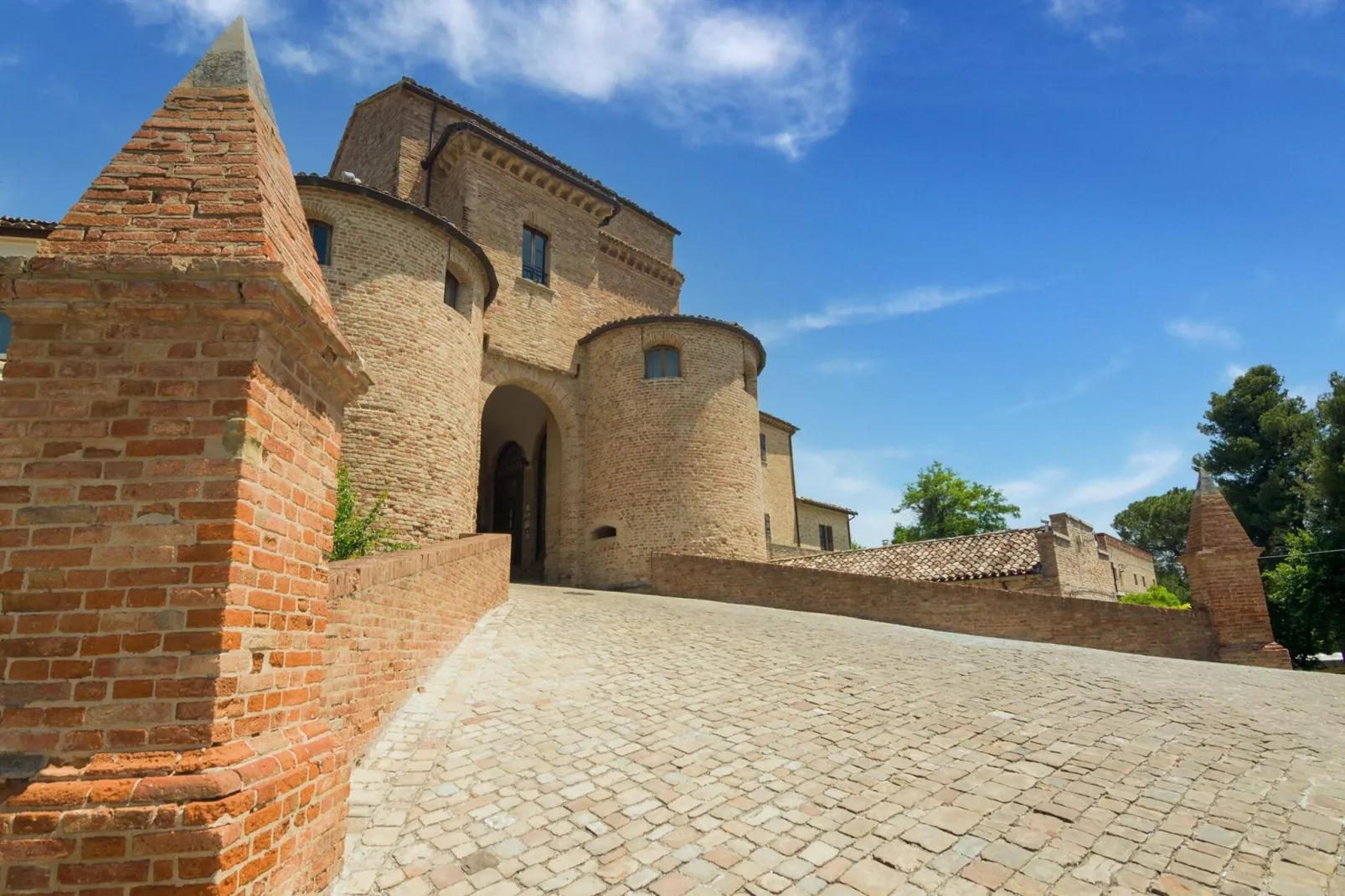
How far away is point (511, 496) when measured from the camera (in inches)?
918

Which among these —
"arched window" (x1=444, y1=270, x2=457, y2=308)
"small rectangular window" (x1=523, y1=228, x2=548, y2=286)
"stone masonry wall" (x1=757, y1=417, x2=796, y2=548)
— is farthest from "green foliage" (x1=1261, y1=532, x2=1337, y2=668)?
"arched window" (x1=444, y1=270, x2=457, y2=308)

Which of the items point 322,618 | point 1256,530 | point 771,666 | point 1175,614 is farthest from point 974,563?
point 1256,530

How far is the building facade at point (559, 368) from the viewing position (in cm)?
1638

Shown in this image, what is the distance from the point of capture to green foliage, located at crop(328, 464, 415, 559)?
944cm

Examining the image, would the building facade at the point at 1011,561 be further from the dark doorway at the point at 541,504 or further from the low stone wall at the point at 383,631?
the low stone wall at the point at 383,631

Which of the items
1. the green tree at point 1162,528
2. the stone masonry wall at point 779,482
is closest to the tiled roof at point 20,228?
the stone masonry wall at point 779,482

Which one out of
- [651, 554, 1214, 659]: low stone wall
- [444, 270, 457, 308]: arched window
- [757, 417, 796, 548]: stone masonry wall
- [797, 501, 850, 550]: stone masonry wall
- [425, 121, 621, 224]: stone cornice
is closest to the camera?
[651, 554, 1214, 659]: low stone wall

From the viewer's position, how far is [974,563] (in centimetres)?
1816

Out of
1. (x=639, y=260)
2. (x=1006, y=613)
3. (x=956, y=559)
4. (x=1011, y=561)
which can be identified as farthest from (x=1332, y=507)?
(x=639, y=260)

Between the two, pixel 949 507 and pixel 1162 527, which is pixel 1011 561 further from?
pixel 1162 527

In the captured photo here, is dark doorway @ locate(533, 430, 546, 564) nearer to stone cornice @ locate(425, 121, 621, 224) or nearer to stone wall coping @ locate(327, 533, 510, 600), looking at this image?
stone cornice @ locate(425, 121, 621, 224)

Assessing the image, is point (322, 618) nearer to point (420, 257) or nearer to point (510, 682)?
point (510, 682)

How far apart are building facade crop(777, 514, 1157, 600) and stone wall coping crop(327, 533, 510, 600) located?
33.1 ft

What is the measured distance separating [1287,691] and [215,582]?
458 inches
